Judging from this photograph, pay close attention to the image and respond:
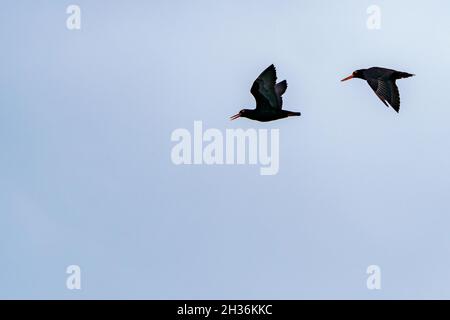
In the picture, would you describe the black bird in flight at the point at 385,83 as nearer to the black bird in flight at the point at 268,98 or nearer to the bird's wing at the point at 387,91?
the bird's wing at the point at 387,91

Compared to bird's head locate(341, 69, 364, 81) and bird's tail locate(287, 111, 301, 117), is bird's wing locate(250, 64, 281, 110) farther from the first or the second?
bird's head locate(341, 69, 364, 81)

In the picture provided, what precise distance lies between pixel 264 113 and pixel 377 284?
5.49 meters

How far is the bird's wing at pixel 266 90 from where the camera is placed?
2572 centimetres

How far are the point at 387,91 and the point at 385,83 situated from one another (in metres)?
0.24

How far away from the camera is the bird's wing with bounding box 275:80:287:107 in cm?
2631

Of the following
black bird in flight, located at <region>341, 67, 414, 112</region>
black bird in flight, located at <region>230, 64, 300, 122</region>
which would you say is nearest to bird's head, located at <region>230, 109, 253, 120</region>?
black bird in flight, located at <region>230, 64, 300, 122</region>

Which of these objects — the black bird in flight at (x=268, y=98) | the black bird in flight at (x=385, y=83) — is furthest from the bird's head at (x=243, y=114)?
the black bird in flight at (x=385, y=83)

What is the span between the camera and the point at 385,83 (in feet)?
82.9

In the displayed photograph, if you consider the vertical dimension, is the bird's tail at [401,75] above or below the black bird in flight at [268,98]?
above

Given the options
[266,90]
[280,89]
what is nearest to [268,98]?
[266,90]

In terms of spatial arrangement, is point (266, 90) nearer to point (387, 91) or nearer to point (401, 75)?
point (387, 91)
